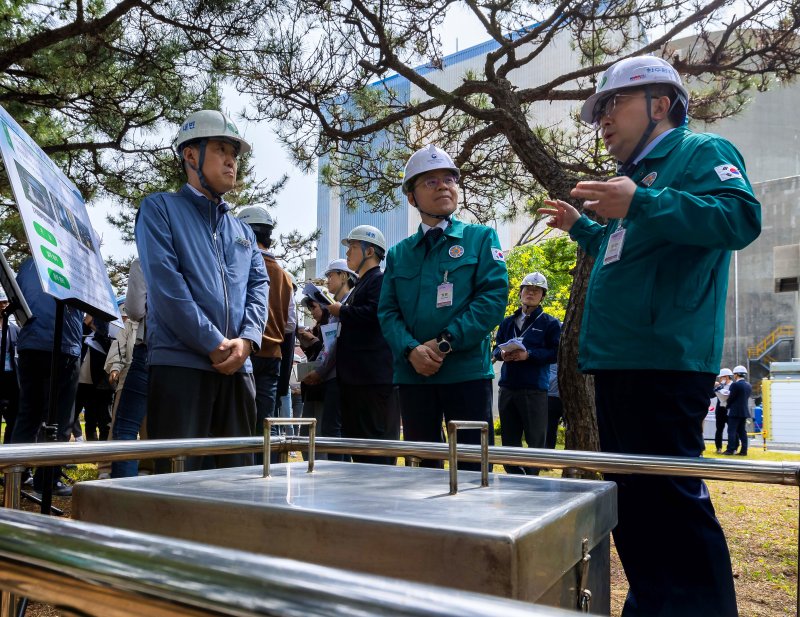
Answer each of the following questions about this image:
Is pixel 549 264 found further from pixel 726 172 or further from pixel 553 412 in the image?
pixel 726 172

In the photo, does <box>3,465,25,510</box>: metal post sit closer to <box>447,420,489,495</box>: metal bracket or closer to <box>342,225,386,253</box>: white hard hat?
<box>447,420,489,495</box>: metal bracket

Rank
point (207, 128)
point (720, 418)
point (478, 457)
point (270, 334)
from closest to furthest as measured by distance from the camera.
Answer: point (478, 457) → point (207, 128) → point (270, 334) → point (720, 418)

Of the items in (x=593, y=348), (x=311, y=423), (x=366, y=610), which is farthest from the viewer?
(x=593, y=348)

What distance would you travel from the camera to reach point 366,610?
14.3 inches

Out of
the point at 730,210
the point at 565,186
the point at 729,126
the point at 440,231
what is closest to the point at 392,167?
the point at 565,186

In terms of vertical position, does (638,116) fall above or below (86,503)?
above

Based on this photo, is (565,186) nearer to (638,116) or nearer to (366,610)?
(638,116)

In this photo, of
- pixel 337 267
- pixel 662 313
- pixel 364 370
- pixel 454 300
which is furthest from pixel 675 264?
pixel 337 267

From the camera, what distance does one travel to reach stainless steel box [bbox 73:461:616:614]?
0.74 meters

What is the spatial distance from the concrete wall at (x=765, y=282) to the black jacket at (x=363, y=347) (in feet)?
112

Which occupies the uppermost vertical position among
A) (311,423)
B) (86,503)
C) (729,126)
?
(729,126)

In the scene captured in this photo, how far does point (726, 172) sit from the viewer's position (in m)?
2.07

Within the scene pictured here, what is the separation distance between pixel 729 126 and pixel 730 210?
1596 inches

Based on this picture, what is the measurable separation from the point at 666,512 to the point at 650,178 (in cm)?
101
